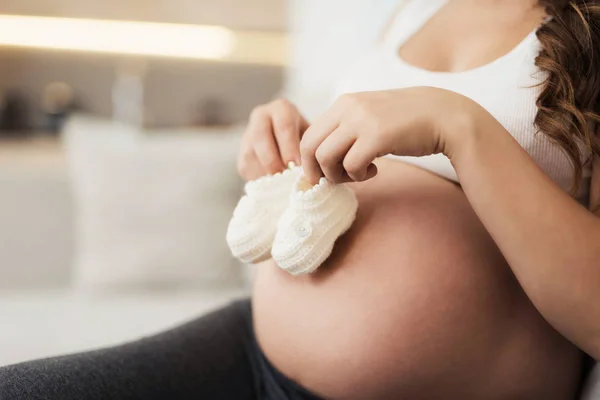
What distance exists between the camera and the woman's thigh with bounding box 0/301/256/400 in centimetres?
60

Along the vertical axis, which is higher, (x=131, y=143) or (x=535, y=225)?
(x=535, y=225)

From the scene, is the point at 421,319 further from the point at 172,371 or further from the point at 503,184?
the point at 172,371

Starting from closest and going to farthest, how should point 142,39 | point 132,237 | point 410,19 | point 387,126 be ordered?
point 387,126 → point 410,19 → point 132,237 → point 142,39

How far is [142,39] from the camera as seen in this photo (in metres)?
2.47

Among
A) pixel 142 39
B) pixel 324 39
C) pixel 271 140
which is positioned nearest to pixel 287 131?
pixel 271 140

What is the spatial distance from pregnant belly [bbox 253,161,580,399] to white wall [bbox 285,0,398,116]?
0.83m

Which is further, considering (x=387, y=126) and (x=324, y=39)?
(x=324, y=39)

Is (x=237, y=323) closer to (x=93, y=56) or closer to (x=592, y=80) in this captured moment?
(x=592, y=80)

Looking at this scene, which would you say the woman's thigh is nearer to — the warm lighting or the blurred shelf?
the blurred shelf

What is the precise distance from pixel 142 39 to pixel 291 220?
2084mm

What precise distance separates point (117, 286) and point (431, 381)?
3.54ft

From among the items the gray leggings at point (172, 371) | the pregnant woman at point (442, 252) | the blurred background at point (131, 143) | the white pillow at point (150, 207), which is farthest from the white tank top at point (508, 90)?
the white pillow at point (150, 207)

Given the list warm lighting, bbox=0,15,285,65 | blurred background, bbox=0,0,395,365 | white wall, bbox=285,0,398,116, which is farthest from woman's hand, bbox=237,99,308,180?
warm lighting, bbox=0,15,285,65

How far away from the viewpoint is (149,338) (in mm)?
731
